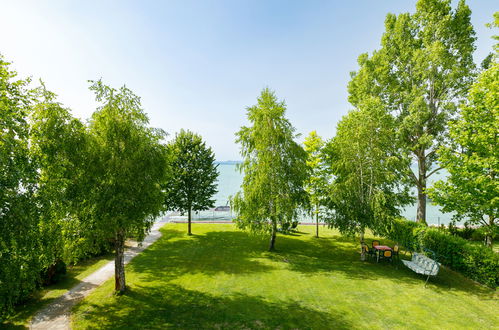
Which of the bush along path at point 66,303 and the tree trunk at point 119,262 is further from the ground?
the tree trunk at point 119,262

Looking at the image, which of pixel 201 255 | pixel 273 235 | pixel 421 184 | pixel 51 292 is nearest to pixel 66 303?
pixel 51 292

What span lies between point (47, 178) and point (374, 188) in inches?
688

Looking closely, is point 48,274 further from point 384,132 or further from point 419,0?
point 419,0

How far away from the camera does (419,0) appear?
70.1ft

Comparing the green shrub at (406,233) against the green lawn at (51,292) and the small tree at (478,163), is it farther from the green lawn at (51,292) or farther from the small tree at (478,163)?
the green lawn at (51,292)

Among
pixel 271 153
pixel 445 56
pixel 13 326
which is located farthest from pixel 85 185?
pixel 445 56

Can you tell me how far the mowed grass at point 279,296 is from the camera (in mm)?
9609

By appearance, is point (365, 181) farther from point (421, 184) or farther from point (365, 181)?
point (421, 184)

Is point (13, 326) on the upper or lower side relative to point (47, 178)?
lower

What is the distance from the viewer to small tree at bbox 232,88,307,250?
18438 millimetres

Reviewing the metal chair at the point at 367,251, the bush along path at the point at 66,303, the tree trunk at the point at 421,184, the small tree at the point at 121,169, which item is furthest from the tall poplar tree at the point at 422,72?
the bush along path at the point at 66,303

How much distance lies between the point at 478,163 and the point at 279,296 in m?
12.4

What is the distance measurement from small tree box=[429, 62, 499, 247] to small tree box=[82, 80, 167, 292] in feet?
53.4

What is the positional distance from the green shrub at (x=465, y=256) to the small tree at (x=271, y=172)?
8697 mm
